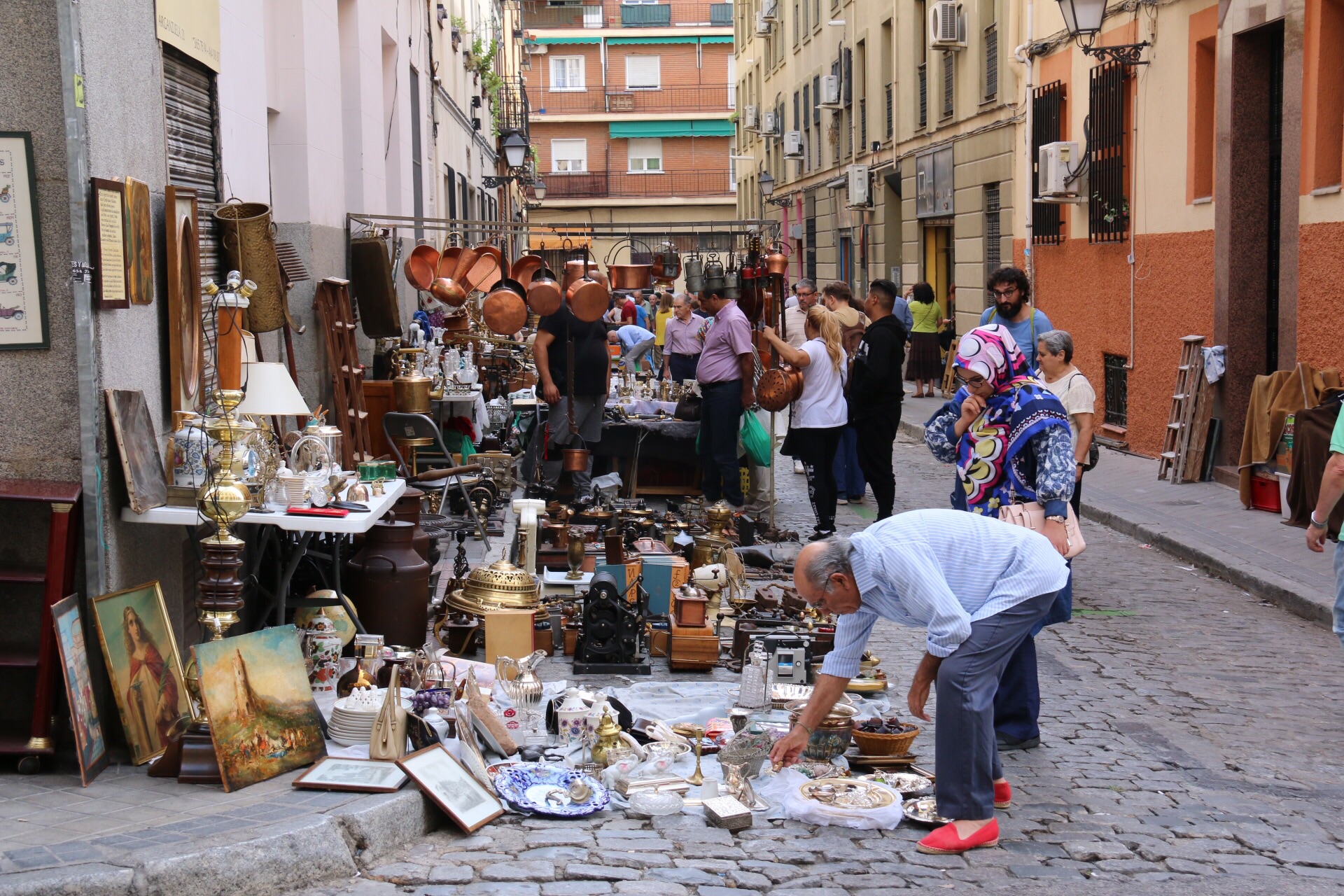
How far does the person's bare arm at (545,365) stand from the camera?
1143 cm

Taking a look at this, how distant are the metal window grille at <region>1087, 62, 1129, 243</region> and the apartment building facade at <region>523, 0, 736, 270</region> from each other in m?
37.7

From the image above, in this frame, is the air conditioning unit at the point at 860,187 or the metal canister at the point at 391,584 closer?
the metal canister at the point at 391,584

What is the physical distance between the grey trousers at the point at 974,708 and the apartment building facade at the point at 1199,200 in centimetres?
728

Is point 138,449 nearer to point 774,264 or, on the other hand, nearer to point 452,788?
point 452,788

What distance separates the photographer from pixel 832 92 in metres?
30.5

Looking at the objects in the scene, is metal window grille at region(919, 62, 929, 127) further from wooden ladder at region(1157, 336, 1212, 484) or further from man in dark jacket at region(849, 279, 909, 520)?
man in dark jacket at region(849, 279, 909, 520)

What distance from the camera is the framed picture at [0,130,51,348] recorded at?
198 inches

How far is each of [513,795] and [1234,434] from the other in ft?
31.3

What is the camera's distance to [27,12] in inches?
196

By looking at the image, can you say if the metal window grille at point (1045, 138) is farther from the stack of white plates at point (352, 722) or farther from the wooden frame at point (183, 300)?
the stack of white plates at point (352, 722)

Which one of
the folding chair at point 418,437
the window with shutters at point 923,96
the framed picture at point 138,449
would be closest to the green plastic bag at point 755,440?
the folding chair at point 418,437

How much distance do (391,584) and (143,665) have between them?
6.08ft

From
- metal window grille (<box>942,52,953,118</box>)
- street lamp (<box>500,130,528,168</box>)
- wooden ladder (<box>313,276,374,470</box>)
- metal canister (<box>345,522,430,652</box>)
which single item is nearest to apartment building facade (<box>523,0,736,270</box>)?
street lamp (<box>500,130,528,168</box>)

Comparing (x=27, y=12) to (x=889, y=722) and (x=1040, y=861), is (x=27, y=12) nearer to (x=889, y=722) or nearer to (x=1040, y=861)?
(x=889, y=722)
